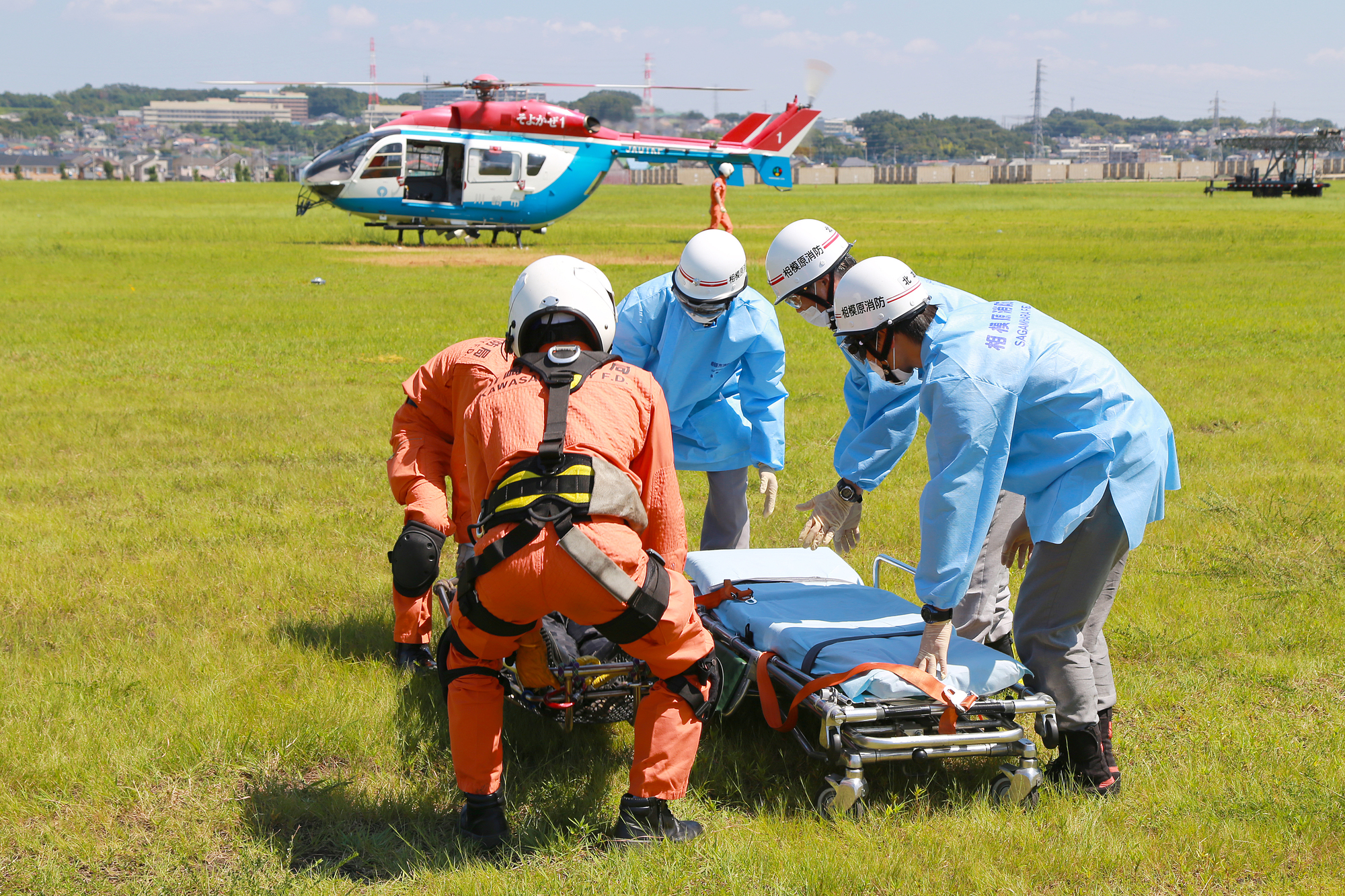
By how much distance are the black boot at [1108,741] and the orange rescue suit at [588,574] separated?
181cm

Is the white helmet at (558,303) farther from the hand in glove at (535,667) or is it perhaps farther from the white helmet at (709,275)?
the white helmet at (709,275)

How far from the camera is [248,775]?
15.3 feet

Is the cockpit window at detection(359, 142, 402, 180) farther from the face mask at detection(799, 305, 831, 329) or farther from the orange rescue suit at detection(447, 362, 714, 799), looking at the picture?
the orange rescue suit at detection(447, 362, 714, 799)

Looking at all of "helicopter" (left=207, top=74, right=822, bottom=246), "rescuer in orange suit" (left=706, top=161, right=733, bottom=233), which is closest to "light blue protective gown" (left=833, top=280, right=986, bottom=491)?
"rescuer in orange suit" (left=706, top=161, right=733, bottom=233)

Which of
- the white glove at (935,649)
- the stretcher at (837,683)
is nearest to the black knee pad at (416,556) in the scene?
the stretcher at (837,683)

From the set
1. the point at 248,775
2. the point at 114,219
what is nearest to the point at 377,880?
the point at 248,775

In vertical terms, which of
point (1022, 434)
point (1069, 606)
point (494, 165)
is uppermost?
point (494, 165)

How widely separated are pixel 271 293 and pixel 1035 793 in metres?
20.0

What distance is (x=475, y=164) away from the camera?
32.8m

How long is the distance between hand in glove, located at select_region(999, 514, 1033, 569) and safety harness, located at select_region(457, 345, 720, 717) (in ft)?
6.75

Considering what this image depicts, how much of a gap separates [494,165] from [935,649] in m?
30.9

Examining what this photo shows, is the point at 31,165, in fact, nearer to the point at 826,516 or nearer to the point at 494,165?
the point at 494,165

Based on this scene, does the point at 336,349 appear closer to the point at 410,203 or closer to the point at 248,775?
the point at 248,775

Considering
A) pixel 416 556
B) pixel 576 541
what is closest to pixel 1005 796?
pixel 576 541
